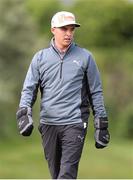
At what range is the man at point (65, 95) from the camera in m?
8.78

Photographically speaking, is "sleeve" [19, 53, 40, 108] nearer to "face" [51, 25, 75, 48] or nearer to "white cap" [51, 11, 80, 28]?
"face" [51, 25, 75, 48]

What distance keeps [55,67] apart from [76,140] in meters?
0.77

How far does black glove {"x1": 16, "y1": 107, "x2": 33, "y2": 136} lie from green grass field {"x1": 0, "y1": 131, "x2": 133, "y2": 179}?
25.0 meters

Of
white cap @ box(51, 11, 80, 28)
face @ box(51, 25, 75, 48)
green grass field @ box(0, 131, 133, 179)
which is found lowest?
green grass field @ box(0, 131, 133, 179)

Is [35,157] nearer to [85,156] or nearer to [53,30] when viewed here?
[85,156]

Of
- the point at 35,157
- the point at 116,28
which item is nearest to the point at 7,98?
the point at 35,157

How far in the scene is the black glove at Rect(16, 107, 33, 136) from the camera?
28.6 ft

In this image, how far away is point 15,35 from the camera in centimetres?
4334

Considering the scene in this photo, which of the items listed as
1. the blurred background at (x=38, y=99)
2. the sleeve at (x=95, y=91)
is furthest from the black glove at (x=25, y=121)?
the blurred background at (x=38, y=99)

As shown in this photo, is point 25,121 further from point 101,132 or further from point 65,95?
point 101,132

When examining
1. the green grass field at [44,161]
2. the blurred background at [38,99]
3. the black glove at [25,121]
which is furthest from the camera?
the blurred background at [38,99]

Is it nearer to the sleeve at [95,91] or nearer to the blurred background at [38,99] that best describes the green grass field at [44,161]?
the blurred background at [38,99]

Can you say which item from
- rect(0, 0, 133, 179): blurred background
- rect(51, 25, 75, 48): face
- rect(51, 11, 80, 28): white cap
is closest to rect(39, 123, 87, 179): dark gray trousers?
rect(51, 25, 75, 48): face

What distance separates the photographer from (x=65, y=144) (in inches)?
347
